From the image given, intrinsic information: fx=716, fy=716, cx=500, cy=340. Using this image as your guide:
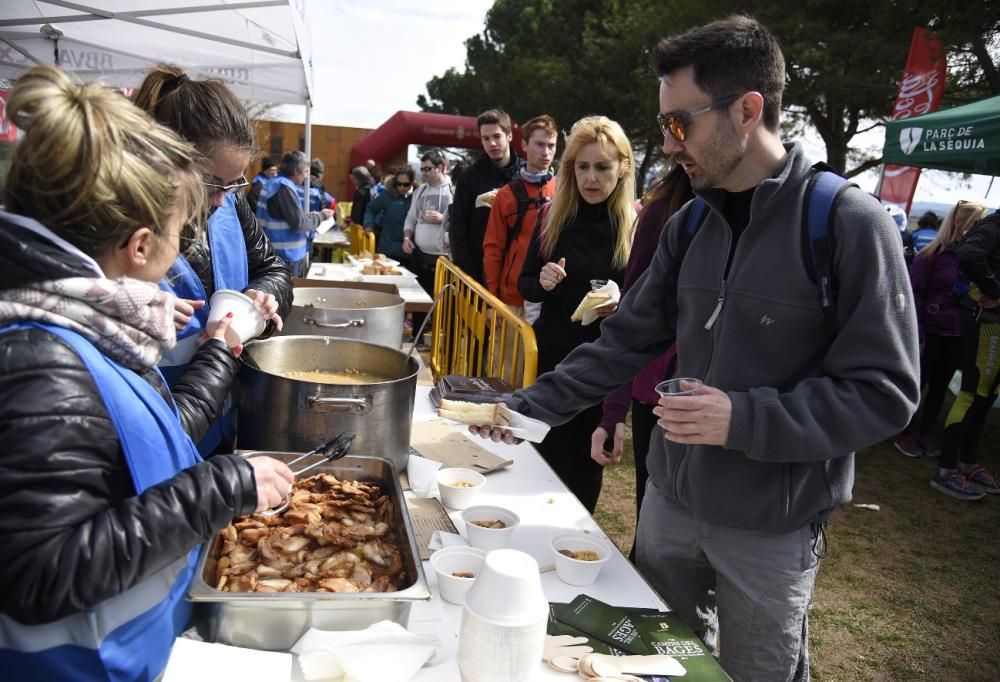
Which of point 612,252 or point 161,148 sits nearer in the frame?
point 161,148

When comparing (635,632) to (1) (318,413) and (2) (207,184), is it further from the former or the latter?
(2) (207,184)

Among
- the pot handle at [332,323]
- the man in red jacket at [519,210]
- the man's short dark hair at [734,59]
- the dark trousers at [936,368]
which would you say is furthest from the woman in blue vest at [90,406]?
the dark trousers at [936,368]

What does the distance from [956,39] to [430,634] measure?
11723 millimetres

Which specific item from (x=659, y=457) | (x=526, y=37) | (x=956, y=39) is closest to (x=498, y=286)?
(x=659, y=457)

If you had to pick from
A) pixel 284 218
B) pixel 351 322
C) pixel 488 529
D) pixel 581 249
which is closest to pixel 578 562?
pixel 488 529

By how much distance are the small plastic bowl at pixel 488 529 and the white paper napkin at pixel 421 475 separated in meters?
0.28

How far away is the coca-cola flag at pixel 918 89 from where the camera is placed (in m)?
9.15

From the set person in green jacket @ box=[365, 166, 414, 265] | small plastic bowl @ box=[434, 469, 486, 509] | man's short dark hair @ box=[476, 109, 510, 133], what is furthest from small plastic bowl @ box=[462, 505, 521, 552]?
person in green jacket @ box=[365, 166, 414, 265]

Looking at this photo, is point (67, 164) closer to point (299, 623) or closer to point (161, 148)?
point (161, 148)

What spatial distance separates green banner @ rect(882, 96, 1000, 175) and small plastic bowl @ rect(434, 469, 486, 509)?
508 centimetres

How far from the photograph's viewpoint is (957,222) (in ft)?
19.3

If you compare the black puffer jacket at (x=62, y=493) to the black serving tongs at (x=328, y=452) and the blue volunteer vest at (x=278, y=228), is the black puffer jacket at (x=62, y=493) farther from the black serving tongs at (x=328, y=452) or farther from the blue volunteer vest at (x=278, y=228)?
the blue volunteer vest at (x=278, y=228)

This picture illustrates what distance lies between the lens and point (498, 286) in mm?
4605

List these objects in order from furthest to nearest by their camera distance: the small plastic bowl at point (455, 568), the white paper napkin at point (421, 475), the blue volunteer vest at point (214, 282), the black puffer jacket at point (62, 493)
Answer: the white paper napkin at point (421, 475)
the blue volunteer vest at point (214, 282)
the small plastic bowl at point (455, 568)
the black puffer jacket at point (62, 493)
